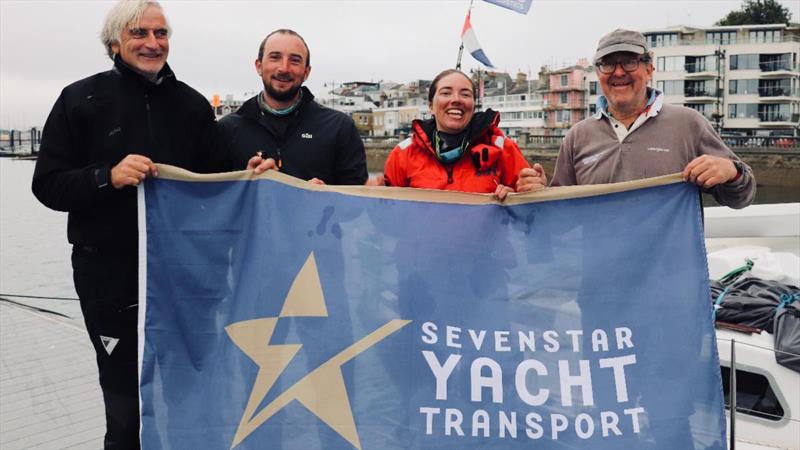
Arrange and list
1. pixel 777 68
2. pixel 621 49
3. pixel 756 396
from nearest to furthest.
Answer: pixel 621 49, pixel 756 396, pixel 777 68

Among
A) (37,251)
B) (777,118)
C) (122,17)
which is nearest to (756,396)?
(122,17)

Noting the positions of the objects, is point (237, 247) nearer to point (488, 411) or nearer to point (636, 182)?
point (488, 411)

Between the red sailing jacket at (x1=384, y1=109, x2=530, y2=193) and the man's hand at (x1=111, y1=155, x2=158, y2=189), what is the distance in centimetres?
143

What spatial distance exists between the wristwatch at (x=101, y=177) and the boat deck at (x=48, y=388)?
2.65 metres

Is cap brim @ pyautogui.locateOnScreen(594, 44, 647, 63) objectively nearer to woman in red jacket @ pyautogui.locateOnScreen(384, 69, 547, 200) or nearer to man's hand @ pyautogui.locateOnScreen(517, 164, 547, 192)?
woman in red jacket @ pyautogui.locateOnScreen(384, 69, 547, 200)

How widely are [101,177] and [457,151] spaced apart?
1864 millimetres

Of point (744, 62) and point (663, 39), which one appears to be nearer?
point (744, 62)

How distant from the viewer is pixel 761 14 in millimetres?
74750

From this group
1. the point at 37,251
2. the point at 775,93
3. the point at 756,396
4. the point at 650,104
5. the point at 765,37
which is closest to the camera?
the point at 650,104

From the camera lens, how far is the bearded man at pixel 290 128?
148 inches

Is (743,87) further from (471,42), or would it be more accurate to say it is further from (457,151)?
(457,151)

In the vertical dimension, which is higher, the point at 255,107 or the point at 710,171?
the point at 255,107

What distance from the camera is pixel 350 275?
324 centimetres

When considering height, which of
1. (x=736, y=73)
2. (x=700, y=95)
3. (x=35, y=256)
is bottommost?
(x=35, y=256)
